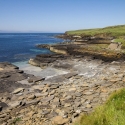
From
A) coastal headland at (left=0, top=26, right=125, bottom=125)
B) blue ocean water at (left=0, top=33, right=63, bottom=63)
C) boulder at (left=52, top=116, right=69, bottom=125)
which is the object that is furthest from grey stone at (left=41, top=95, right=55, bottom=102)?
blue ocean water at (left=0, top=33, right=63, bottom=63)

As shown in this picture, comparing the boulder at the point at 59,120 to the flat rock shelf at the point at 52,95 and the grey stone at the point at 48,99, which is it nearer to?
the flat rock shelf at the point at 52,95

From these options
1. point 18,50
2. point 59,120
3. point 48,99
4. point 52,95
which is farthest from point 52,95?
point 18,50

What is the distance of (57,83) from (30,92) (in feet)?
9.53

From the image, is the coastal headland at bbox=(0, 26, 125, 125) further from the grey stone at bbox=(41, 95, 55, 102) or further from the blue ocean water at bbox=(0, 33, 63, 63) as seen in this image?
the blue ocean water at bbox=(0, 33, 63, 63)

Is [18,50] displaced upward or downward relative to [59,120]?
downward

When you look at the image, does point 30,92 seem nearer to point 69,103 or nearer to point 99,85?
point 69,103

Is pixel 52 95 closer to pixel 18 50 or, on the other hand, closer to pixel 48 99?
pixel 48 99

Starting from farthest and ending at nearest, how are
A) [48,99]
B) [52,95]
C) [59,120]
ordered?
[52,95], [48,99], [59,120]

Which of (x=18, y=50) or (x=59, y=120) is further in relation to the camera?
(x=18, y=50)

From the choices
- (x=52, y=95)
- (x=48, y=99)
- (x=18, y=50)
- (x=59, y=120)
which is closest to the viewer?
(x=59, y=120)

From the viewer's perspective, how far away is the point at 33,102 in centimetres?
1177

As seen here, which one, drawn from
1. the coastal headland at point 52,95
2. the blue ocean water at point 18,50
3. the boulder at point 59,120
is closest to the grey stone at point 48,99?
the coastal headland at point 52,95

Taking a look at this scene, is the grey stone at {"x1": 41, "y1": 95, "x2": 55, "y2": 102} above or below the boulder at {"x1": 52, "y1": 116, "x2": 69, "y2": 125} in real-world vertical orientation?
below

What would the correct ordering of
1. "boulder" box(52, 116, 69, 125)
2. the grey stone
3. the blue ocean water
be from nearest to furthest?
"boulder" box(52, 116, 69, 125) → the grey stone → the blue ocean water
